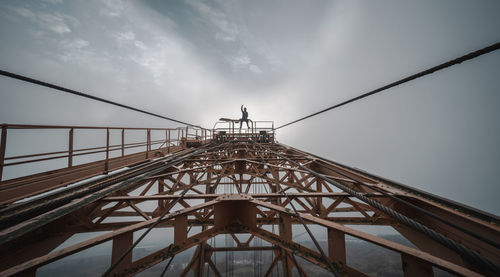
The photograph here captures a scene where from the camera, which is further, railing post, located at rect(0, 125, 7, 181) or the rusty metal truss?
railing post, located at rect(0, 125, 7, 181)

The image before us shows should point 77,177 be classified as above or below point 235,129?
below

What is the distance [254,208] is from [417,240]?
112 inches

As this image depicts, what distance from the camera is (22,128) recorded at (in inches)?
165

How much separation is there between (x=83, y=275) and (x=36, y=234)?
75.8 metres

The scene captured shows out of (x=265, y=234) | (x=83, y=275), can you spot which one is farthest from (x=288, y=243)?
(x=83, y=275)

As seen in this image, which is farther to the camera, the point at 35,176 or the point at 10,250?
the point at 35,176

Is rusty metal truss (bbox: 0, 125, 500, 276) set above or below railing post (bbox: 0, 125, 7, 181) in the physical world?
below

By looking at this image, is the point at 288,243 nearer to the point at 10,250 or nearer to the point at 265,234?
the point at 265,234

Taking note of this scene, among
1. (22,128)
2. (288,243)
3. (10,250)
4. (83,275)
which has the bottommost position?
(83,275)

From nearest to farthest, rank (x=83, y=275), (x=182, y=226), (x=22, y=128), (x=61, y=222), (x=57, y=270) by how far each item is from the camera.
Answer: (x=182, y=226), (x=61, y=222), (x=22, y=128), (x=83, y=275), (x=57, y=270)

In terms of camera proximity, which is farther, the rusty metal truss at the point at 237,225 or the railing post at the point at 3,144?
the railing post at the point at 3,144

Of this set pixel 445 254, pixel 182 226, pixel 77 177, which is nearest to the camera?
pixel 445 254

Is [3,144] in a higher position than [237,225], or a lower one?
higher

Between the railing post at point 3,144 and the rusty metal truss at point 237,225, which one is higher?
the railing post at point 3,144
